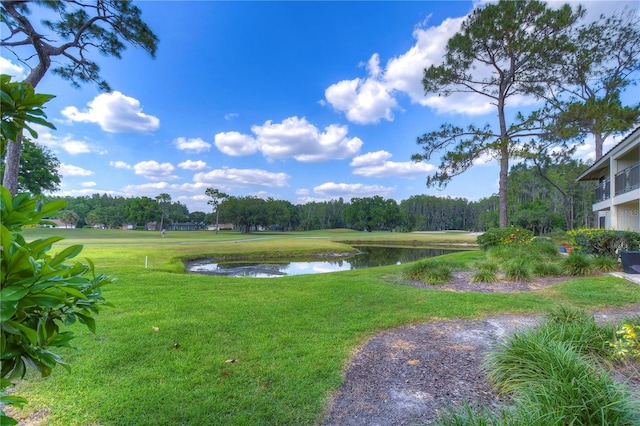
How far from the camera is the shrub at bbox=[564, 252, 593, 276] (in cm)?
765

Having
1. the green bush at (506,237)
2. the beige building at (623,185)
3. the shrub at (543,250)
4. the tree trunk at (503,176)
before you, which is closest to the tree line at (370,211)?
the beige building at (623,185)

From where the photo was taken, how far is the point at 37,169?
28.7 m

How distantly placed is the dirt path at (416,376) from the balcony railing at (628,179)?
9413mm

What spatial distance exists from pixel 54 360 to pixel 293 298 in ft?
15.4

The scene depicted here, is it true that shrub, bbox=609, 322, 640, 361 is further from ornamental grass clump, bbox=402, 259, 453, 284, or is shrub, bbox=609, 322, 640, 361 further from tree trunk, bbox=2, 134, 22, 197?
tree trunk, bbox=2, 134, 22, 197

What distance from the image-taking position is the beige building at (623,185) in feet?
33.7

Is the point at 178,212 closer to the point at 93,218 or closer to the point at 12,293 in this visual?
the point at 93,218

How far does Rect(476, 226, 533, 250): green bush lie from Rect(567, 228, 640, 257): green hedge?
3.05m

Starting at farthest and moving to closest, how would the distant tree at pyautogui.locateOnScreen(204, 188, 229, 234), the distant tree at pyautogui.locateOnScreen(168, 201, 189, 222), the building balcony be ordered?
1. the distant tree at pyautogui.locateOnScreen(168, 201, 189, 222)
2. the distant tree at pyautogui.locateOnScreen(204, 188, 229, 234)
3. the building balcony

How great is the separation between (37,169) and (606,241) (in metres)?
41.4

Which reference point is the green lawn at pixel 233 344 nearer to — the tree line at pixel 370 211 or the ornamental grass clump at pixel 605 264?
the ornamental grass clump at pixel 605 264

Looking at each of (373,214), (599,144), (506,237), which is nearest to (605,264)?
(506,237)

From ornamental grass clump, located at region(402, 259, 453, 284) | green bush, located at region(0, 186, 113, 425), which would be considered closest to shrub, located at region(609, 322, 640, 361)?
green bush, located at region(0, 186, 113, 425)

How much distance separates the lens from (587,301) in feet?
17.1
